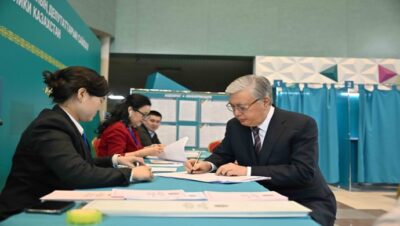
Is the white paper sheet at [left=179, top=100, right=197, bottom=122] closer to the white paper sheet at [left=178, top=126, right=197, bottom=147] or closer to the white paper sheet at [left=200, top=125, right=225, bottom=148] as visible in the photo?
the white paper sheet at [left=178, top=126, right=197, bottom=147]

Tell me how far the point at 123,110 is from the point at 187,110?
256 centimetres

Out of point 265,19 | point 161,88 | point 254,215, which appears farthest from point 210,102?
point 254,215

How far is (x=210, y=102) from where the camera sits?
5457mm

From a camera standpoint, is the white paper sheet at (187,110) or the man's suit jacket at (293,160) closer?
the man's suit jacket at (293,160)

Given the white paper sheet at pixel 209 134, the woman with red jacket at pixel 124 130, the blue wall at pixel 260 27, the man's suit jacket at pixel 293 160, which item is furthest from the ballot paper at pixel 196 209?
the blue wall at pixel 260 27

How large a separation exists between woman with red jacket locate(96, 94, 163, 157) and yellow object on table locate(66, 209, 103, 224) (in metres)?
1.59

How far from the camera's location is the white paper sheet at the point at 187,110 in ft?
17.9

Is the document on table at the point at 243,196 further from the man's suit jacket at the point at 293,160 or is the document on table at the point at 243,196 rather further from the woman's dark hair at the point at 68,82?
the woman's dark hair at the point at 68,82

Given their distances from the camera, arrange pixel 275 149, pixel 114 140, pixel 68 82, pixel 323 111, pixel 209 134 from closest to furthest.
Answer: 1. pixel 68 82
2. pixel 275 149
3. pixel 114 140
4. pixel 323 111
5. pixel 209 134

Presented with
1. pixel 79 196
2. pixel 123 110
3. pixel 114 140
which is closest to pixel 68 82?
pixel 79 196

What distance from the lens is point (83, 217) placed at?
29.0 inches

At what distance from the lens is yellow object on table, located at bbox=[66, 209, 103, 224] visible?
28.8 inches

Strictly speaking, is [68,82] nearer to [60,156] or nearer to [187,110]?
[60,156]

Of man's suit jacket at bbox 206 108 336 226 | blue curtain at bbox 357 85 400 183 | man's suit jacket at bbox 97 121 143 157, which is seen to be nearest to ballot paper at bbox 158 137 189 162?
man's suit jacket at bbox 97 121 143 157
